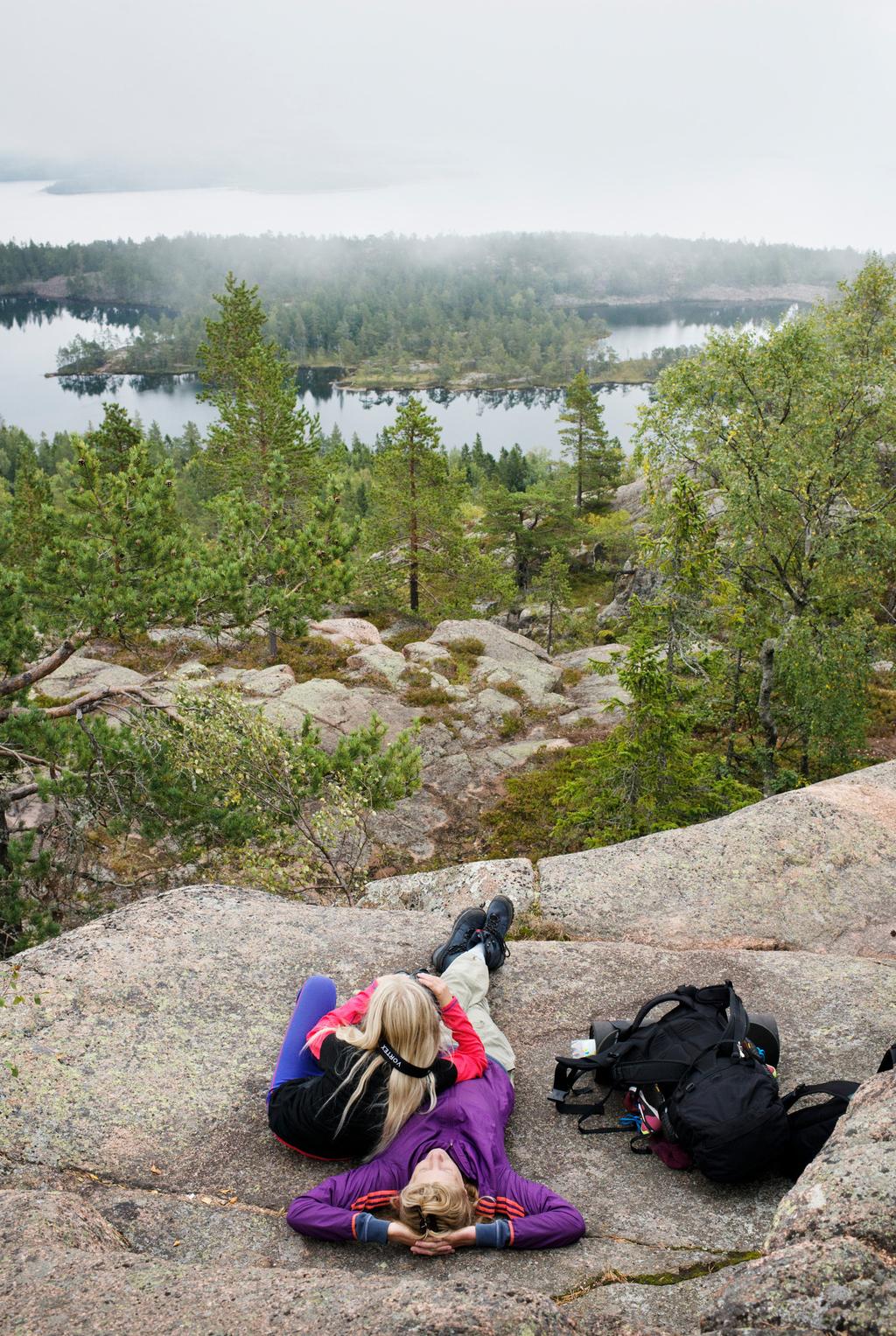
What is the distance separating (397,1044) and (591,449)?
2269 inches

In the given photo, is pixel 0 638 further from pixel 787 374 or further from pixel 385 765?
pixel 787 374

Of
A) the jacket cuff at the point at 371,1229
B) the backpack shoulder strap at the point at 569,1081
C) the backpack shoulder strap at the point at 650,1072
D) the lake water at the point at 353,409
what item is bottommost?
the backpack shoulder strap at the point at 569,1081

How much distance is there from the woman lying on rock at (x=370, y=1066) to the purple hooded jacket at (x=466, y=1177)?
0.41 feet

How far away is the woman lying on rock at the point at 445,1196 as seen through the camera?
402 centimetres

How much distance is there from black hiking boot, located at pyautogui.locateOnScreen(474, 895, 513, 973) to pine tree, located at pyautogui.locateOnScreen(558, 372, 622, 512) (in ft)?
169

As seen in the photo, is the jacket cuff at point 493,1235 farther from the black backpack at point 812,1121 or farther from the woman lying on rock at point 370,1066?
the black backpack at point 812,1121

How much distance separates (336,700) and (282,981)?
15.1 meters

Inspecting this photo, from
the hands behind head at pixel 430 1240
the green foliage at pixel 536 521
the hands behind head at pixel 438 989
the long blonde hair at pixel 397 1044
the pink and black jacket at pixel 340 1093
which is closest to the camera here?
the hands behind head at pixel 430 1240

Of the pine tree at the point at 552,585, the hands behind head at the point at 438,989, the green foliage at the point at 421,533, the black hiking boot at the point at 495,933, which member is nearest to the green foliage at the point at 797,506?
the black hiking boot at the point at 495,933

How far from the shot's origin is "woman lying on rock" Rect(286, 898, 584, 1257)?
13.2 feet

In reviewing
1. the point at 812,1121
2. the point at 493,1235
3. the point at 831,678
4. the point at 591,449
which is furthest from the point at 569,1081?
the point at 591,449

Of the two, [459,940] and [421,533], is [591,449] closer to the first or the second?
[421,533]

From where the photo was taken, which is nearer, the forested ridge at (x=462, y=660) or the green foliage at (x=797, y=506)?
the forested ridge at (x=462, y=660)

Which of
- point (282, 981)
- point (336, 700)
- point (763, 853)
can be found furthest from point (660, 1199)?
point (336, 700)
